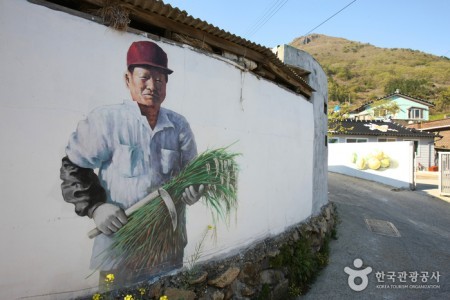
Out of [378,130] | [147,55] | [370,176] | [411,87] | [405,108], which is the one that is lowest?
[370,176]

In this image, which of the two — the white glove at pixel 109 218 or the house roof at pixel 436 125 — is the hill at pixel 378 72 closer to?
the house roof at pixel 436 125

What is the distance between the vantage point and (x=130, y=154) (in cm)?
345

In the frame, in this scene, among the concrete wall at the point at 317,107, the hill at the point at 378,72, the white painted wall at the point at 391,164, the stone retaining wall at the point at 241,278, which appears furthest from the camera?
the hill at the point at 378,72

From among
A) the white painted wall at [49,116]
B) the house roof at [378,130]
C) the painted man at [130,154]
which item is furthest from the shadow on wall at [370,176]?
the painted man at [130,154]

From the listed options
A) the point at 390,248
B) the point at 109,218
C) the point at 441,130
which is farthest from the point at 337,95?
the point at 109,218

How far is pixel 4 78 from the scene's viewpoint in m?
2.61

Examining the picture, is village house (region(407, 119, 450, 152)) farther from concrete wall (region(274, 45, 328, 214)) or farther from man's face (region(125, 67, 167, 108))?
man's face (region(125, 67, 167, 108))

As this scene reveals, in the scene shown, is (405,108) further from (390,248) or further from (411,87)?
(390,248)

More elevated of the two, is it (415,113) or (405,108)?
(405,108)

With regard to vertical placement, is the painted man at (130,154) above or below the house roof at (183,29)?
below

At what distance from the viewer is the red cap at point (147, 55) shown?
11.4ft

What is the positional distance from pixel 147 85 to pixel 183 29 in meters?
1.02

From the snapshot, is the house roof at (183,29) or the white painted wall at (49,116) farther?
the house roof at (183,29)

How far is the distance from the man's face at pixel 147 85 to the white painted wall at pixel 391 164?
51.9 ft
